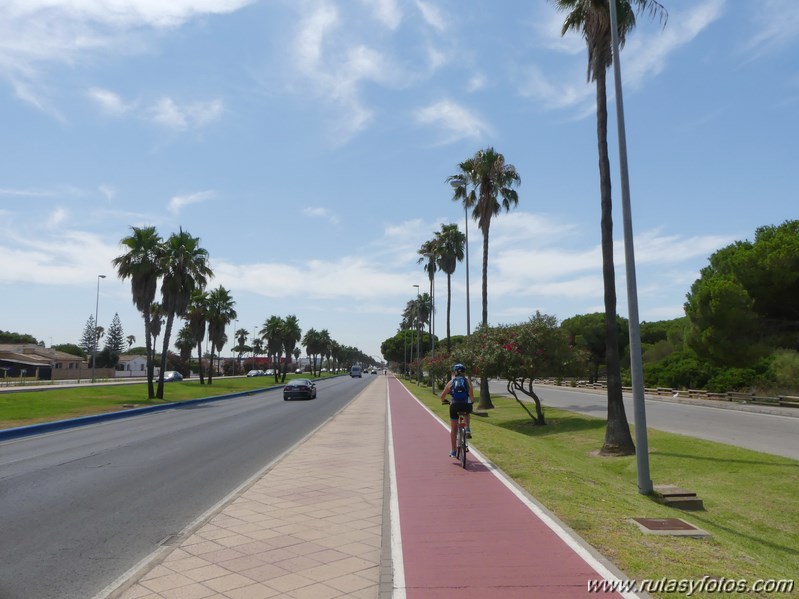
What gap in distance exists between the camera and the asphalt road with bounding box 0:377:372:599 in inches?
231

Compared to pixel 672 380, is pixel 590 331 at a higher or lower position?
higher

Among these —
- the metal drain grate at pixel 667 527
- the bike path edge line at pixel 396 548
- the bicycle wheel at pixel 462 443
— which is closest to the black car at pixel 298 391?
the bicycle wheel at pixel 462 443

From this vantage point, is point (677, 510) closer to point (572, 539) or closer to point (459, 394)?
point (459, 394)

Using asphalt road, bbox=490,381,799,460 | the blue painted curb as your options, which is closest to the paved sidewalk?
the blue painted curb

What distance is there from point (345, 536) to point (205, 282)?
40.1m

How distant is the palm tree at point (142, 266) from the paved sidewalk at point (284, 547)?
3178cm

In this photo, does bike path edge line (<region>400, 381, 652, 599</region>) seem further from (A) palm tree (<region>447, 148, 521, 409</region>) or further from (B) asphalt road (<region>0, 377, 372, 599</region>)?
(A) palm tree (<region>447, 148, 521, 409</region>)

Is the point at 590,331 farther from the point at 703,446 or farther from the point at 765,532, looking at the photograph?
the point at 765,532

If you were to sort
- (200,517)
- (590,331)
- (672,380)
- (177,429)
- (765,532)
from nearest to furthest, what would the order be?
(200,517)
(765,532)
(177,429)
(672,380)
(590,331)

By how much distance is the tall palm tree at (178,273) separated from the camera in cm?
4075

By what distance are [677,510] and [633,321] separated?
3.20 m

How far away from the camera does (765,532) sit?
30.4 ft

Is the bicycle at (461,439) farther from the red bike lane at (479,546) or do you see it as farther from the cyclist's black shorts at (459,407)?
the red bike lane at (479,546)

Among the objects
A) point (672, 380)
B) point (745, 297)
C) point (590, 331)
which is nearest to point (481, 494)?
point (745, 297)
